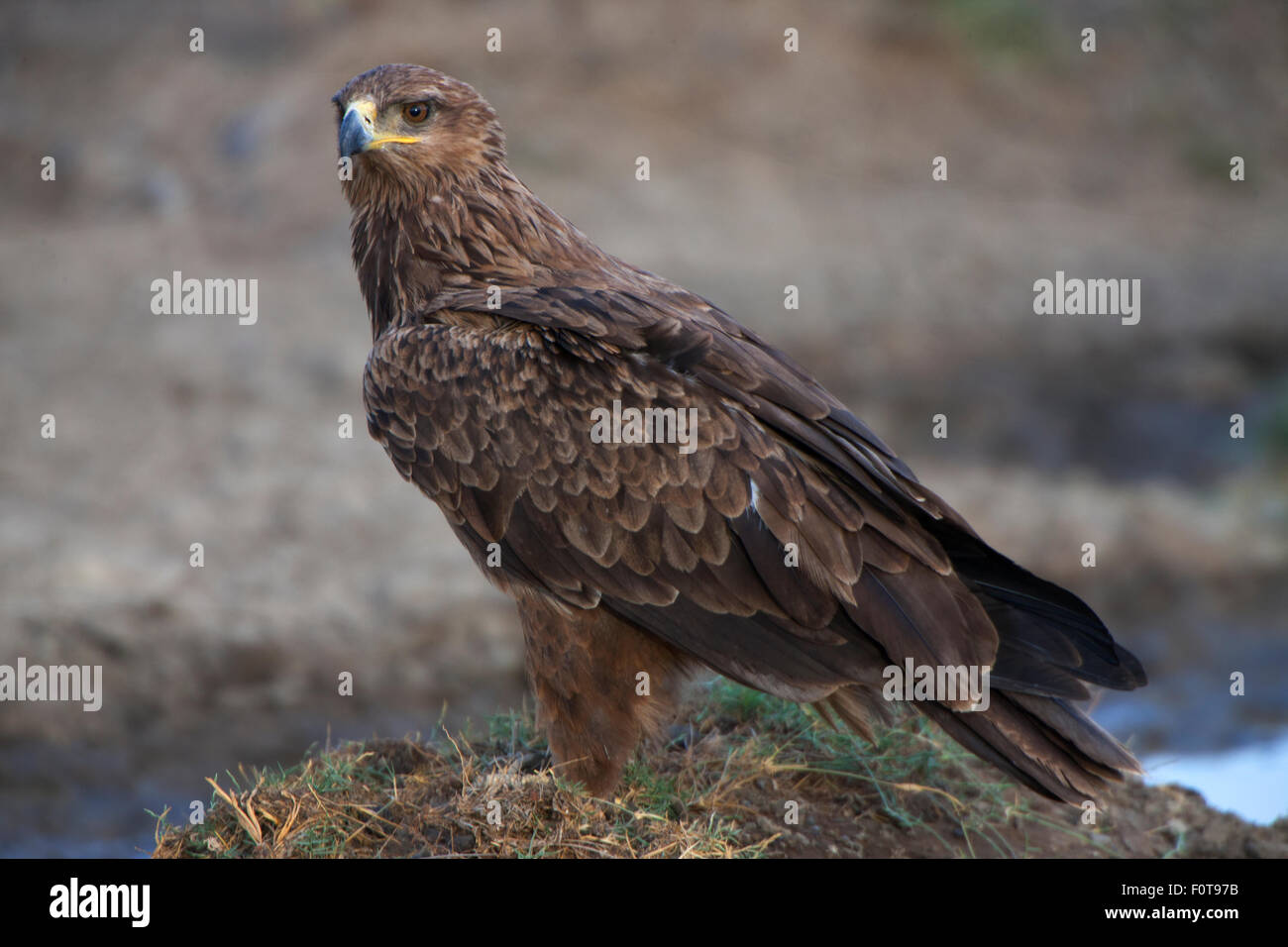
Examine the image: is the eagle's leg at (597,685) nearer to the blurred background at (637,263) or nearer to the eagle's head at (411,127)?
the blurred background at (637,263)

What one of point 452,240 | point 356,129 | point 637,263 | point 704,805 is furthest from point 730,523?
point 637,263

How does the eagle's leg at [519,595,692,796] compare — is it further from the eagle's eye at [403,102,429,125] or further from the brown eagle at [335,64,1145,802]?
the eagle's eye at [403,102,429,125]

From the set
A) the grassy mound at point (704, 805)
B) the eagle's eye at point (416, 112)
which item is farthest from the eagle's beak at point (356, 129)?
the grassy mound at point (704, 805)

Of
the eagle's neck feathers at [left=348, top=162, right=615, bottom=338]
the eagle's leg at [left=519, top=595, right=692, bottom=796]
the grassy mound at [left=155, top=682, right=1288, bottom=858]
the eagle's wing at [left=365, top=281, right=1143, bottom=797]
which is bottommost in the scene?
the grassy mound at [left=155, top=682, right=1288, bottom=858]

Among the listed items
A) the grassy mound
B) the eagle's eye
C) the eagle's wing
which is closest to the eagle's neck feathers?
the eagle's eye

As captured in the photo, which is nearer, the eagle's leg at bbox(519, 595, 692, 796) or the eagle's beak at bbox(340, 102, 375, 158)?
the eagle's leg at bbox(519, 595, 692, 796)

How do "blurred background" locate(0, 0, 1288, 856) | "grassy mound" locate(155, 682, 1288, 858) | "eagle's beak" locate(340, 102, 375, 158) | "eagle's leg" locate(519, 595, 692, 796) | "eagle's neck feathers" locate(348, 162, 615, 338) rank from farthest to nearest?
"blurred background" locate(0, 0, 1288, 856)
"eagle's neck feathers" locate(348, 162, 615, 338)
"eagle's beak" locate(340, 102, 375, 158)
"eagle's leg" locate(519, 595, 692, 796)
"grassy mound" locate(155, 682, 1288, 858)

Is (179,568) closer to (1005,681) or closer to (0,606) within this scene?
(0,606)

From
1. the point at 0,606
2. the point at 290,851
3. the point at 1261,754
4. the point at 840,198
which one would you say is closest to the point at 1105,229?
the point at 840,198

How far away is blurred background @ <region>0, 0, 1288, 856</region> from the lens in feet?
28.4

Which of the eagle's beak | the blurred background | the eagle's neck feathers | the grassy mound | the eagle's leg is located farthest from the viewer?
the blurred background

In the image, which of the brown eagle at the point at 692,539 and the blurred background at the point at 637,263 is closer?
the brown eagle at the point at 692,539

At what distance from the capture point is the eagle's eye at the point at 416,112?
5188 millimetres

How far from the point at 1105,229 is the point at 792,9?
4353 millimetres
